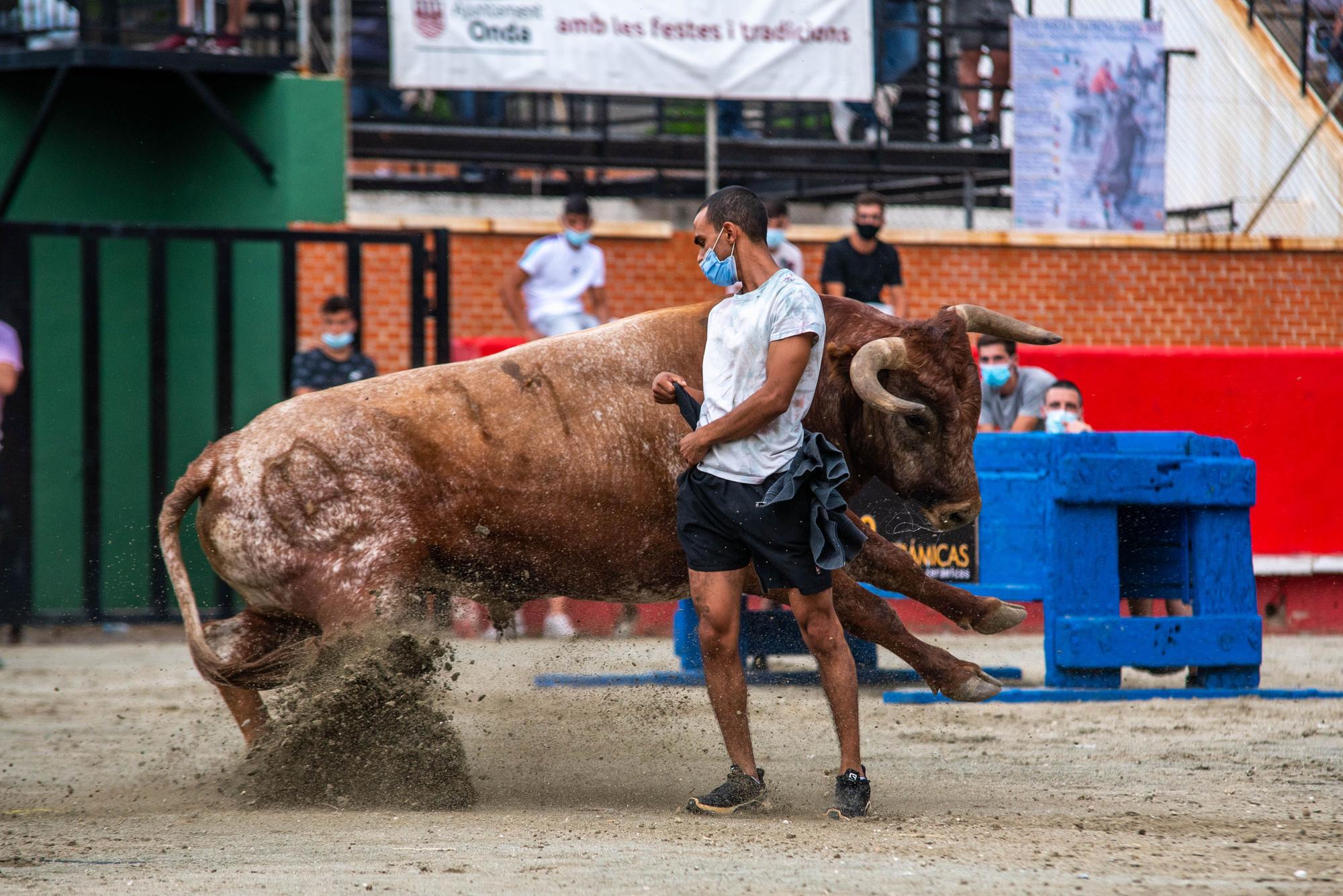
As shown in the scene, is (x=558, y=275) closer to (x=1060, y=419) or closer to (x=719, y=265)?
(x=1060, y=419)

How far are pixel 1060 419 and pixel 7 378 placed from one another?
5.90 meters

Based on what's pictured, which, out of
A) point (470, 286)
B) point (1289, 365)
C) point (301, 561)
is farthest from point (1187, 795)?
point (470, 286)

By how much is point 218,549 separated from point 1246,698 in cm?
481

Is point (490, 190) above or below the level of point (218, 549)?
above

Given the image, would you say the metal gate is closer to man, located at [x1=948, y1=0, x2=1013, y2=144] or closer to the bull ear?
the bull ear

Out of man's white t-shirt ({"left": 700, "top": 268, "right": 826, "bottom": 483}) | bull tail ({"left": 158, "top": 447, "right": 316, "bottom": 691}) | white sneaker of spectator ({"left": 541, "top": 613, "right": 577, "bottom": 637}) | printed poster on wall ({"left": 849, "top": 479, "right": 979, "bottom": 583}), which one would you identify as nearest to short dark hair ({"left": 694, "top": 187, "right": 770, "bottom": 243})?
man's white t-shirt ({"left": 700, "top": 268, "right": 826, "bottom": 483})

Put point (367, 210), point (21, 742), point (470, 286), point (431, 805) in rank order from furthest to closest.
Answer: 1. point (367, 210)
2. point (470, 286)
3. point (21, 742)
4. point (431, 805)

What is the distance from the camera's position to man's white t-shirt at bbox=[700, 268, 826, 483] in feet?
16.0

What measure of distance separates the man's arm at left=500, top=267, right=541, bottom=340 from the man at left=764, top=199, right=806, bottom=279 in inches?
69.6

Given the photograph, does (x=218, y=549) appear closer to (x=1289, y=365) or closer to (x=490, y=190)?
(x=1289, y=365)

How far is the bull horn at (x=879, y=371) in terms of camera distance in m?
5.16

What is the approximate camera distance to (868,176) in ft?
46.0

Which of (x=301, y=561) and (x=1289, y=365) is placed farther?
(x=1289, y=365)

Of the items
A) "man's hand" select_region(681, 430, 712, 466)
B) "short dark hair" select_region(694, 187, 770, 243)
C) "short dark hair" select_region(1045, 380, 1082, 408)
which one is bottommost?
"short dark hair" select_region(1045, 380, 1082, 408)
